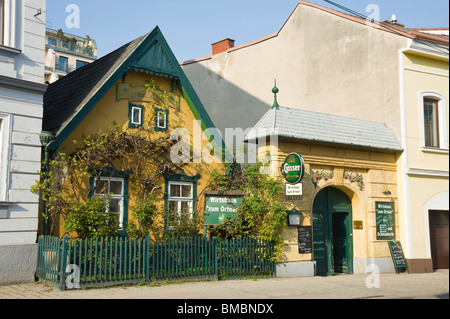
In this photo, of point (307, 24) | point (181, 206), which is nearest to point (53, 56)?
point (307, 24)

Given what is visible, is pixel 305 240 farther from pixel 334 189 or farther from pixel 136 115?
pixel 136 115

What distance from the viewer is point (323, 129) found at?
15.5 meters

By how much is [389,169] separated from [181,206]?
7.30 metres

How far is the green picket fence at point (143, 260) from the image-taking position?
10867mm

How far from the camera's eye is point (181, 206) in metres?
14.6

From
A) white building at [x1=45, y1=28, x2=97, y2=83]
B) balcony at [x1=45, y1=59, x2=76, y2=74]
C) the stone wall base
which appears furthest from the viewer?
white building at [x1=45, y1=28, x2=97, y2=83]

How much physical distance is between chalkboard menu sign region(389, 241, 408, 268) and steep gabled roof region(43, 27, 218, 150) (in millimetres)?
7240

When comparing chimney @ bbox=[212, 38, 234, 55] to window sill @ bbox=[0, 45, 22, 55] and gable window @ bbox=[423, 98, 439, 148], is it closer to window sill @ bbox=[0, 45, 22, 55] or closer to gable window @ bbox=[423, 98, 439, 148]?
gable window @ bbox=[423, 98, 439, 148]

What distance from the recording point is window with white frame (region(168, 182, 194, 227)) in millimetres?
14367

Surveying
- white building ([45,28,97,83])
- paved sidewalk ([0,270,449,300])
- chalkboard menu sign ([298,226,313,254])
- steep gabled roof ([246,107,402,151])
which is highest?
white building ([45,28,97,83])

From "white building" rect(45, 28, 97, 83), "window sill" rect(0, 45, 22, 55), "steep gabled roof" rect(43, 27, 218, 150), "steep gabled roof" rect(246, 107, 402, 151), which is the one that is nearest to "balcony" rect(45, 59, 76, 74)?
"white building" rect(45, 28, 97, 83)

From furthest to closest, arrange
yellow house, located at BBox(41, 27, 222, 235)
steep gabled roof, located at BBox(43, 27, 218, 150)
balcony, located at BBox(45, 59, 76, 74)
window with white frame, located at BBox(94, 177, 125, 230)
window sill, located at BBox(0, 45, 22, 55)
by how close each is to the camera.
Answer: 1. balcony, located at BBox(45, 59, 76, 74)
2. window with white frame, located at BBox(94, 177, 125, 230)
3. yellow house, located at BBox(41, 27, 222, 235)
4. steep gabled roof, located at BBox(43, 27, 218, 150)
5. window sill, located at BBox(0, 45, 22, 55)

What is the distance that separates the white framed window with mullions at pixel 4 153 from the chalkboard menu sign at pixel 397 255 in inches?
461

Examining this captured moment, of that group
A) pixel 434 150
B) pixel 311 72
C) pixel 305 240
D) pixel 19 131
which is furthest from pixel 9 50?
pixel 434 150
